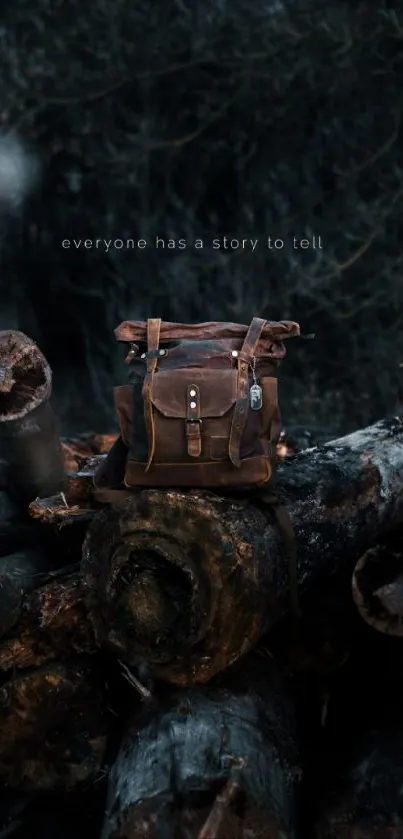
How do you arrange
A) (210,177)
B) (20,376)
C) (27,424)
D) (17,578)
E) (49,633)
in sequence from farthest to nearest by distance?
1. (210,177)
2. (27,424)
3. (20,376)
4. (17,578)
5. (49,633)

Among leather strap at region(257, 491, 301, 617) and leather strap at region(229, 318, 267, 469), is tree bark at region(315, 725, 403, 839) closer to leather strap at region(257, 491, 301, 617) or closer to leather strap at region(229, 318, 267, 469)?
leather strap at region(257, 491, 301, 617)

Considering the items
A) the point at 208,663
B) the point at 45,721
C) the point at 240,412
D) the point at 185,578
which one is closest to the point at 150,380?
the point at 240,412

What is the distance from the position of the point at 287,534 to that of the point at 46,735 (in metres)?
0.91

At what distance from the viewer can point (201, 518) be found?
1971mm

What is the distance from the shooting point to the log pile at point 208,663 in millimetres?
1795

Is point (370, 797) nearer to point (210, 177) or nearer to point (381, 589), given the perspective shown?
point (381, 589)

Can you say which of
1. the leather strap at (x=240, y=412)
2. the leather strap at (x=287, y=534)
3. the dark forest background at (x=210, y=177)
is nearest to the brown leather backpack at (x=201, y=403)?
the leather strap at (x=240, y=412)

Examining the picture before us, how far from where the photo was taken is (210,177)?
6992mm

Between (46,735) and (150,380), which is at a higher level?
(150,380)

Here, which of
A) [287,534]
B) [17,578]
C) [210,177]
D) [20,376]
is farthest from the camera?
[210,177]

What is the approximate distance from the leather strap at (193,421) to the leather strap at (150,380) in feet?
0.32

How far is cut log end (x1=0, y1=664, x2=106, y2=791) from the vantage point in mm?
2271

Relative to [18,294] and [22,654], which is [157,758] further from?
[18,294]

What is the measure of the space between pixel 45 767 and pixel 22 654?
33cm
